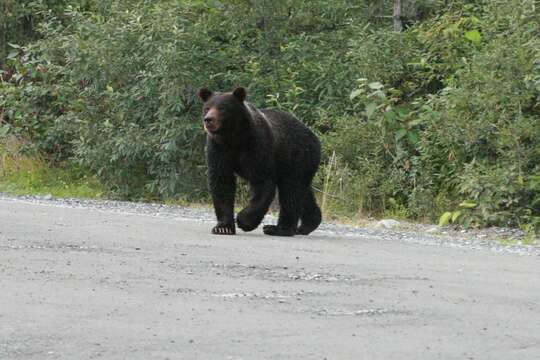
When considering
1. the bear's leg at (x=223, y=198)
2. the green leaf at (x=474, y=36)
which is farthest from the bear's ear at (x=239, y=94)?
the green leaf at (x=474, y=36)

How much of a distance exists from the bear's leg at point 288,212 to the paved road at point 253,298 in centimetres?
57

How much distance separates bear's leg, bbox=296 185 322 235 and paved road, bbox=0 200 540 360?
1017 millimetres

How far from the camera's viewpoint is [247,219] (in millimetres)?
13648

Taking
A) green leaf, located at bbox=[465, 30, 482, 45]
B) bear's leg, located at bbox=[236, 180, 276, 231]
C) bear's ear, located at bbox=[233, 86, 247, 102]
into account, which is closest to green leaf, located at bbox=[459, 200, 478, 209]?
green leaf, located at bbox=[465, 30, 482, 45]

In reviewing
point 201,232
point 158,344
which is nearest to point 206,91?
point 201,232

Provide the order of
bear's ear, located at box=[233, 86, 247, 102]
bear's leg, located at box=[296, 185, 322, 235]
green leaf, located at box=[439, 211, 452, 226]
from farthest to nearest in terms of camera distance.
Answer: green leaf, located at box=[439, 211, 452, 226], bear's leg, located at box=[296, 185, 322, 235], bear's ear, located at box=[233, 86, 247, 102]

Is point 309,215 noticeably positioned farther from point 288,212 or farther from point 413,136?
point 413,136

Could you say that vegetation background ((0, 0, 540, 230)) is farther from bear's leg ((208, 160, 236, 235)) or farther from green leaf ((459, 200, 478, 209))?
bear's leg ((208, 160, 236, 235))

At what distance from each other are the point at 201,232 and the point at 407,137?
6155 mm

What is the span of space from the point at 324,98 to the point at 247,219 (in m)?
7.26

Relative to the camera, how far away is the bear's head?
13594mm

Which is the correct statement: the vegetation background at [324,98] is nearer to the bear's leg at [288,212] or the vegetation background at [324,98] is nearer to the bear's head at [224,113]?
the bear's leg at [288,212]

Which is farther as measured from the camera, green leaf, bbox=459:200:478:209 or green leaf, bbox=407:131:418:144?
green leaf, bbox=407:131:418:144

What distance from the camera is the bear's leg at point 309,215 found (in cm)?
1475
